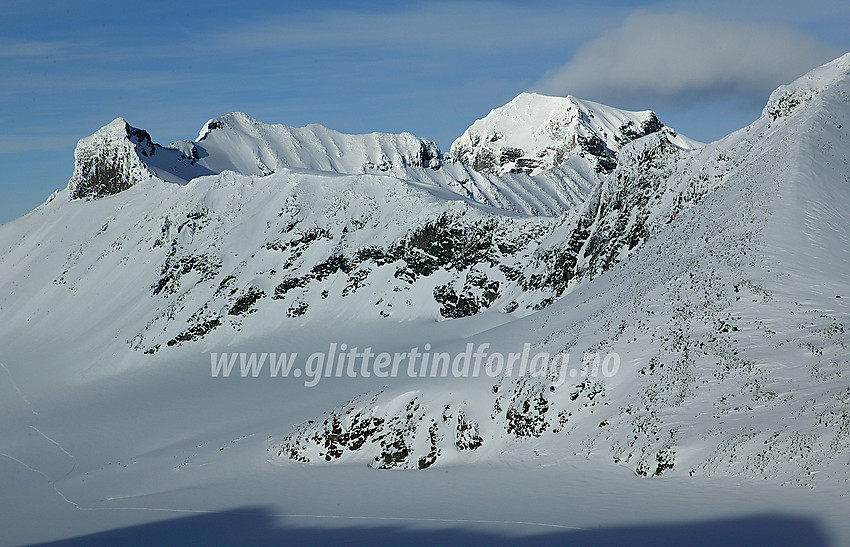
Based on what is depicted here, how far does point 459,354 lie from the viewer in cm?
3550

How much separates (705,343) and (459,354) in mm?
15371

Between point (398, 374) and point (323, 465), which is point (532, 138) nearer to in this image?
point (398, 374)

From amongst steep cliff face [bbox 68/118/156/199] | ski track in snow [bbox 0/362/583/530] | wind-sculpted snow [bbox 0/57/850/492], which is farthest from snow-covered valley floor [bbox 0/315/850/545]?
steep cliff face [bbox 68/118/156/199]

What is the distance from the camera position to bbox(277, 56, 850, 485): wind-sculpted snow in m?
18.4

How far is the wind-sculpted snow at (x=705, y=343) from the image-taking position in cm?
1842

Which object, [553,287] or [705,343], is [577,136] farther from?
[705,343]

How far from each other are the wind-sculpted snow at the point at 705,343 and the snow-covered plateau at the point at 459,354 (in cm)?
10

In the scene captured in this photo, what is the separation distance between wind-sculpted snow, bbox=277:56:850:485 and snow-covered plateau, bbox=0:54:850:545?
10 cm

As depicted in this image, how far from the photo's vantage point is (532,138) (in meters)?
197

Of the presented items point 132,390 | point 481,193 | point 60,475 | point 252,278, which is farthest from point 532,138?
point 60,475

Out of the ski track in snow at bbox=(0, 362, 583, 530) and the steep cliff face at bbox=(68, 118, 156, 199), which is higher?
the steep cliff face at bbox=(68, 118, 156, 199)

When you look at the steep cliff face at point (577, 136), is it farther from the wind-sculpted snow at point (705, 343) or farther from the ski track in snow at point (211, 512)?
the ski track in snow at point (211, 512)

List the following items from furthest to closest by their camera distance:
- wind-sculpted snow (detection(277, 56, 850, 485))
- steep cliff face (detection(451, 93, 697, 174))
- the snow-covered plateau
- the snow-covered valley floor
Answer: steep cliff face (detection(451, 93, 697, 174)) < wind-sculpted snow (detection(277, 56, 850, 485)) < the snow-covered plateau < the snow-covered valley floor

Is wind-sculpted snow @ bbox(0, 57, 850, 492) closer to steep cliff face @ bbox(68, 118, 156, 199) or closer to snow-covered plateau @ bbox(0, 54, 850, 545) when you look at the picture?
snow-covered plateau @ bbox(0, 54, 850, 545)
